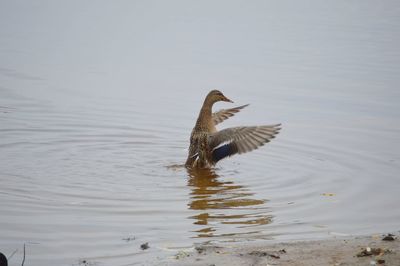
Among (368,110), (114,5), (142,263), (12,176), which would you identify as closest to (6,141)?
(12,176)

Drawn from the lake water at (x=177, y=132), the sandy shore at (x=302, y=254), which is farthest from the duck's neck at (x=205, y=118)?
the sandy shore at (x=302, y=254)

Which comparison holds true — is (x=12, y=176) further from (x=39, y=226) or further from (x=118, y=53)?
(x=118, y=53)

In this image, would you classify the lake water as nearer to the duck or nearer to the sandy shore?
the duck

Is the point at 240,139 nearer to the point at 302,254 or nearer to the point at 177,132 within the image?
the point at 177,132

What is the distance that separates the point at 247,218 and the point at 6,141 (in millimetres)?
4554

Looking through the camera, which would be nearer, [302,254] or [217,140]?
[302,254]

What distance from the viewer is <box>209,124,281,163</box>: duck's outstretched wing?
9570 millimetres

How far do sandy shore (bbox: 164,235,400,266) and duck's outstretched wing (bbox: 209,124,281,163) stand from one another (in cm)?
334

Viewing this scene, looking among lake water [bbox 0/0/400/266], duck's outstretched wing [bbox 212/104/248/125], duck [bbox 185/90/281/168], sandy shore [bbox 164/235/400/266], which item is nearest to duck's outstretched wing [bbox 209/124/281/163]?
duck [bbox 185/90/281/168]

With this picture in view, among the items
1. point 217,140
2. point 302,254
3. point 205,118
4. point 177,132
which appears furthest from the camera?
point 177,132

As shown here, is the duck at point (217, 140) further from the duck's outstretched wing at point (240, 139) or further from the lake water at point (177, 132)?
the lake water at point (177, 132)

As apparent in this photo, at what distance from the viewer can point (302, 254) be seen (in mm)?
5891

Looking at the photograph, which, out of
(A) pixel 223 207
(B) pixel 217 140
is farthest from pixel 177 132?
(A) pixel 223 207

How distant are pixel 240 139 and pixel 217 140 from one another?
393 millimetres
